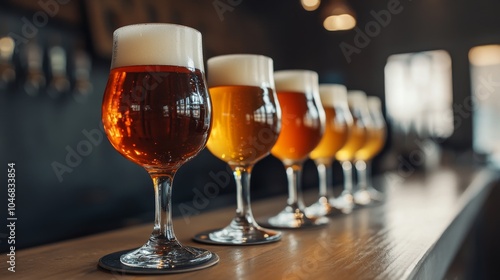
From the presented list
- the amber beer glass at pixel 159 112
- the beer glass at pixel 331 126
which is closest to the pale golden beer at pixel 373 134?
the beer glass at pixel 331 126

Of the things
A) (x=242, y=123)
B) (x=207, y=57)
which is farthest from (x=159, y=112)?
(x=207, y=57)

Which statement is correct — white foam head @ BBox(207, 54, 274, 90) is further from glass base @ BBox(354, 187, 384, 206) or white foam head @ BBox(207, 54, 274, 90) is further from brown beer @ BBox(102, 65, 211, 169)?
glass base @ BBox(354, 187, 384, 206)

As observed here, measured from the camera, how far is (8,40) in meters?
2.44

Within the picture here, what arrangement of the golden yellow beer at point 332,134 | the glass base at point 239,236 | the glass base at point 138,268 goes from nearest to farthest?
the glass base at point 138,268
the glass base at point 239,236
the golden yellow beer at point 332,134

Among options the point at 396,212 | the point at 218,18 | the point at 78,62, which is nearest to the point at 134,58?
the point at 396,212

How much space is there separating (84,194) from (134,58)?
2.10 meters

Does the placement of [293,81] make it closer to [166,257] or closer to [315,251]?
[315,251]

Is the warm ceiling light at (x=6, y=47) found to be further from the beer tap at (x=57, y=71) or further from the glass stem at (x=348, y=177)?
the glass stem at (x=348, y=177)

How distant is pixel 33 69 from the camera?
2.52 meters

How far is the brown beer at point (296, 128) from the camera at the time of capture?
4.03ft

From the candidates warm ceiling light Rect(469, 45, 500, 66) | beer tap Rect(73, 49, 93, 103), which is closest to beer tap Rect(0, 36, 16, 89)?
beer tap Rect(73, 49, 93, 103)

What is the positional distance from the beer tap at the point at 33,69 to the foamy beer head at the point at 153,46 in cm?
189

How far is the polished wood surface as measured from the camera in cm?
70

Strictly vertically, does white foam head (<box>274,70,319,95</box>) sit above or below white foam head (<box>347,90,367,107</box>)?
above
